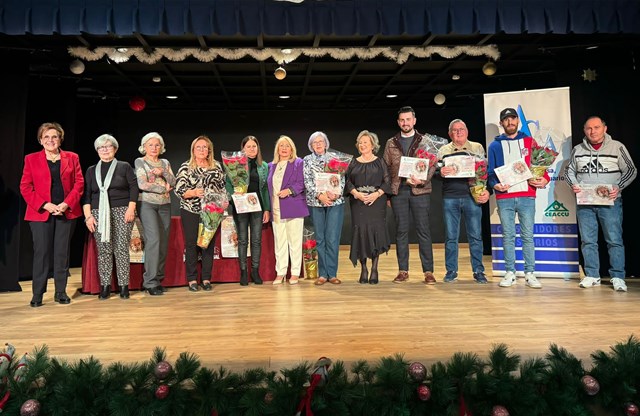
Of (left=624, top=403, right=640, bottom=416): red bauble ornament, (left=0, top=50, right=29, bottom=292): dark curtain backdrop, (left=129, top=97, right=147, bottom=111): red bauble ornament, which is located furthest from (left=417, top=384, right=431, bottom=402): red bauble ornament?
(left=129, top=97, right=147, bottom=111): red bauble ornament

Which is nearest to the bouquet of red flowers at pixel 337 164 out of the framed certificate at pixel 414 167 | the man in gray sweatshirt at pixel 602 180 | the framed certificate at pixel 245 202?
the framed certificate at pixel 414 167

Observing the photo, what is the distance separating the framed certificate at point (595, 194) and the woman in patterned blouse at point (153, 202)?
414cm

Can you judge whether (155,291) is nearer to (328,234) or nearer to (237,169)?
(237,169)

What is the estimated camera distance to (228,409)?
1653 mm

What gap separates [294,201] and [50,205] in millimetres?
2341

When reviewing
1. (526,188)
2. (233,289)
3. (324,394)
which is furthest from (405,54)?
(324,394)

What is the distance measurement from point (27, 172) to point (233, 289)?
2223 millimetres

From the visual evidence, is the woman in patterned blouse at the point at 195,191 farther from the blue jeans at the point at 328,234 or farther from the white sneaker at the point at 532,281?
the white sneaker at the point at 532,281

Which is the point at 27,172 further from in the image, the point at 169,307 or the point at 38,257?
the point at 169,307

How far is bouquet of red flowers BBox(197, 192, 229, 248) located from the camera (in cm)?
447

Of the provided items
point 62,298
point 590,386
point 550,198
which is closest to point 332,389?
point 590,386

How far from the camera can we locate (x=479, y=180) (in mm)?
4551

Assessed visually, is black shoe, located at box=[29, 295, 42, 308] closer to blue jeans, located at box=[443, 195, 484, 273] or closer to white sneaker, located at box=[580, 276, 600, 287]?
blue jeans, located at box=[443, 195, 484, 273]

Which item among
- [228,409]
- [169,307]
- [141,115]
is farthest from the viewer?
[141,115]
